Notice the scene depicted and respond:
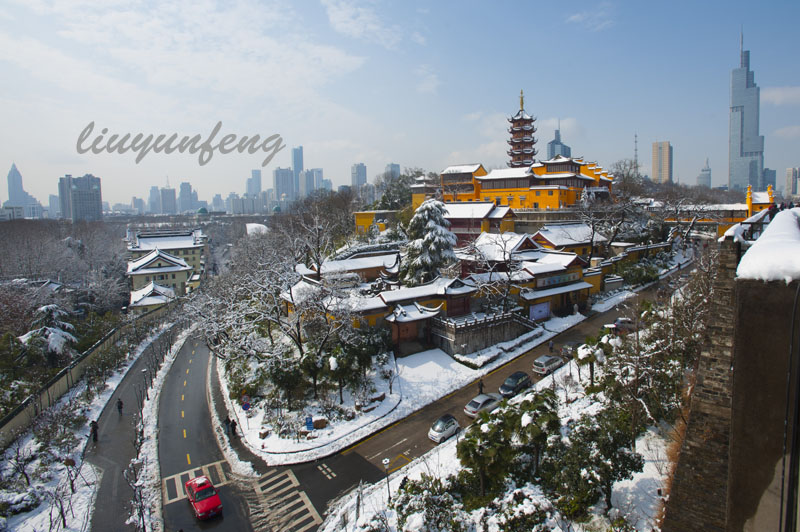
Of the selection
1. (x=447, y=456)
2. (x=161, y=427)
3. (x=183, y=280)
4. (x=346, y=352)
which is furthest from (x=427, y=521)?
(x=183, y=280)

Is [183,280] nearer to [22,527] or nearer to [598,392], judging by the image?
[22,527]

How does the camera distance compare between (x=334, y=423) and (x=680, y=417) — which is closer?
(x=680, y=417)

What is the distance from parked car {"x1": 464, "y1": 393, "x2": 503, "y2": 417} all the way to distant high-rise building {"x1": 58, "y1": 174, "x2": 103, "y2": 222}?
455 ft

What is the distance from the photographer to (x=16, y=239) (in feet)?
188

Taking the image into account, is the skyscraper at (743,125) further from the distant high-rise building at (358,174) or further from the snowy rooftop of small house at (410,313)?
the snowy rooftop of small house at (410,313)

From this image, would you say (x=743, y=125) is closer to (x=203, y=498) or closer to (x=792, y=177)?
(x=792, y=177)

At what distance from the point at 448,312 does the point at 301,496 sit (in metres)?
14.0

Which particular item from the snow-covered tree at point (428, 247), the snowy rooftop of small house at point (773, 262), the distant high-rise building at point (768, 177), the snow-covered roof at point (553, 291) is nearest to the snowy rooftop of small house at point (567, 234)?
the snow-covered roof at point (553, 291)

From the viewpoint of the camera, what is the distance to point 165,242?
62.2 meters

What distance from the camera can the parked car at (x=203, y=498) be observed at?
13.2 metres

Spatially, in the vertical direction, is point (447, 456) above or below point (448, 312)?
below

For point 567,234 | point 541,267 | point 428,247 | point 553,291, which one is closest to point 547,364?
point 553,291

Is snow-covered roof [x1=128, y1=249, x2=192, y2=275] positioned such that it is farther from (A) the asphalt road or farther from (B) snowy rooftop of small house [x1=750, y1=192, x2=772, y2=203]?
(B) snowy rooftop of small house [x1=750, y1=192, x2=772, y2=203]

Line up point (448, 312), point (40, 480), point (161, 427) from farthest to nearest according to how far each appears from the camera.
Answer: point (448, 312) < point (161, 427) < point (40, 480)
